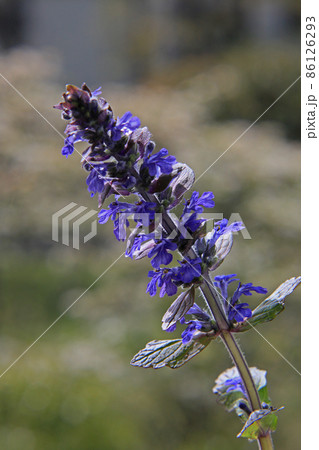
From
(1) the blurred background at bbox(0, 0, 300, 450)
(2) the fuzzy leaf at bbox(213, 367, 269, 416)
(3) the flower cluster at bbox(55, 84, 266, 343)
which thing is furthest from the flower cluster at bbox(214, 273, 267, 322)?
(1) the blurred background at bbox(0, 0, 300, 450)

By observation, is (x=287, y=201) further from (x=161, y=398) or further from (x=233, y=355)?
(x=233, y=355)

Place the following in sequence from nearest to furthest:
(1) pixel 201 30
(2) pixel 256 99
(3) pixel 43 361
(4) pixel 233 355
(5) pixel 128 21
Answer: (4) pixel 233 355 < (3) pixel 43 361 < (2) pixel 256 99 < (1) pixel 201 30 < (5) pixel 128 21

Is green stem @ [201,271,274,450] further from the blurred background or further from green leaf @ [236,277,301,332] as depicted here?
the blurred background

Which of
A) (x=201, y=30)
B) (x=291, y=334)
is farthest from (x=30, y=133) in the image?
(x=201, y=30)

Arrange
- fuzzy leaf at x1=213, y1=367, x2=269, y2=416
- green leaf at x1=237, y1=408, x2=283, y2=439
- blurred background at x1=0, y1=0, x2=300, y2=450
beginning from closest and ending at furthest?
green leaf at x1=237, y1=408, x2=283, y2=439, fuzzy leaf at x1=213, y1=367, x2=269, y2=416, blurred background at x1=0, y1=0, x2=300, y2=450

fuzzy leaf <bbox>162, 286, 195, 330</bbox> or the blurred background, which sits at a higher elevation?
fuzzy leaf <bbox>162, 286, 195, 330</bbox>

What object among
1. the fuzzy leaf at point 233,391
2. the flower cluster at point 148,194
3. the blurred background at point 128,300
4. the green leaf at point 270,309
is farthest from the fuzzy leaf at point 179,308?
the blurred background at point 128,300
